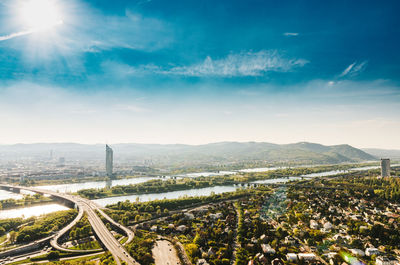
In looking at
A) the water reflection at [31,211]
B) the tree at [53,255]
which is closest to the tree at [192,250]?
the tree at [53,255]

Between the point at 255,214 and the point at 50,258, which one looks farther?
the point at 255,214

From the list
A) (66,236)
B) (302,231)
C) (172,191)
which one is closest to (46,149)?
(172,191)

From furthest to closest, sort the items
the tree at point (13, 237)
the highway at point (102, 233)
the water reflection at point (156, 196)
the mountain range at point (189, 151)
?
the mountain range at point (189, 151) → the water reflection at point (156, 196) → the tree at point (13, 237) → the highway at point (102, 233)

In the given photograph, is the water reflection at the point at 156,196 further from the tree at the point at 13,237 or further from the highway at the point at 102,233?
the tree at the point at 13,237

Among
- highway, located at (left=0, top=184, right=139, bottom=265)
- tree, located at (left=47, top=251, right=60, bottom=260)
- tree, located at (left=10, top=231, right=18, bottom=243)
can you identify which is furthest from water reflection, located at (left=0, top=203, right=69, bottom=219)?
tree, located at (left=47, top=251, right=60, bottom=260)

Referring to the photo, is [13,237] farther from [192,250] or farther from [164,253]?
[192,250]

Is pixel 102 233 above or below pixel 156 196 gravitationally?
above

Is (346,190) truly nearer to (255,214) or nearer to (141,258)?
(255,214)

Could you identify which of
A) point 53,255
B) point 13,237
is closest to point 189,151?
point 13,237

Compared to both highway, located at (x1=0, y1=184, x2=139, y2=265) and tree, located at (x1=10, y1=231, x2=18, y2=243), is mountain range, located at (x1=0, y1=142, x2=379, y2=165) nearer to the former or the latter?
highway, located at (x1=0, y1=184, x2=139, y2=265)

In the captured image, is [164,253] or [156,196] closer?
[164,253]

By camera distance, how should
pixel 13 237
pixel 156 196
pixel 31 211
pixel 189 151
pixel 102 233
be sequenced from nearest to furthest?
pixel 13 237 < pixel 102 233 < pixel 31 211 < pixel 156 196 < pixel 189 151
